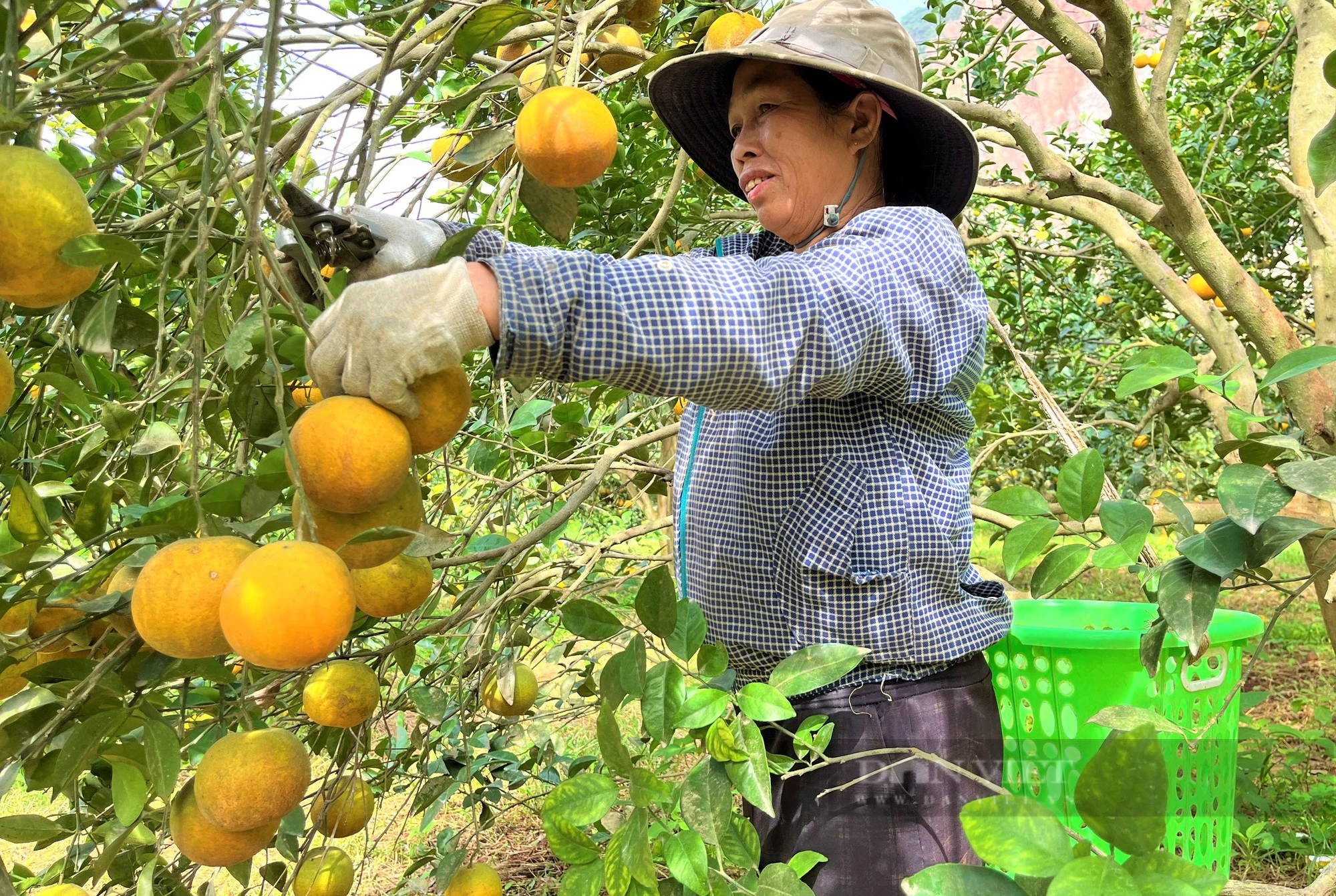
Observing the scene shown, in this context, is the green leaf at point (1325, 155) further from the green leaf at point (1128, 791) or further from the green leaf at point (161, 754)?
the green leaf at point (161, 754)

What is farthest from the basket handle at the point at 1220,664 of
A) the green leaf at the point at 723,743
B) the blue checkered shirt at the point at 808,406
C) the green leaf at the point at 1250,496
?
the green leaf at the point at 723,743

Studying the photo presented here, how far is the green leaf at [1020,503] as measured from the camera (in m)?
1.04

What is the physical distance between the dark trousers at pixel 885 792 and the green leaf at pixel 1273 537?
572 millimetres

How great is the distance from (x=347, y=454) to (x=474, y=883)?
988 mm

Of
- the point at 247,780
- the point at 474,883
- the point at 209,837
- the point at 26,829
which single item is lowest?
the point at 474,883

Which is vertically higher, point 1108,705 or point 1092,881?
point 1092,881

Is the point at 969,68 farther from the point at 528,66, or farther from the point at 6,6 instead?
the point at 6,6

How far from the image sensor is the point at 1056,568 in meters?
1.05

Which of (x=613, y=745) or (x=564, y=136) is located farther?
(x=564, y=136)

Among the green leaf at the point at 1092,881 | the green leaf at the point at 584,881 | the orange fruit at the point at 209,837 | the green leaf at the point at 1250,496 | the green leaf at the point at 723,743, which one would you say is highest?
the green leaf at the point at 1250,496

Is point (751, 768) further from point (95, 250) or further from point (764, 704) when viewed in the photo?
point (95, 250)

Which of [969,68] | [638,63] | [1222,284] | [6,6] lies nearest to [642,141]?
[638,63]

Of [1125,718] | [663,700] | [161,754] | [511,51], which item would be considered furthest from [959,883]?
[511,51]

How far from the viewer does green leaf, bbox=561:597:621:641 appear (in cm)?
106
